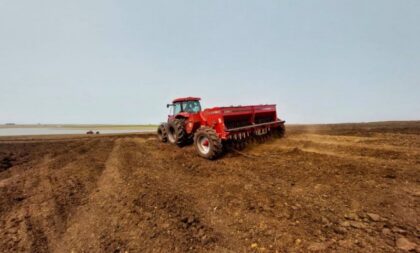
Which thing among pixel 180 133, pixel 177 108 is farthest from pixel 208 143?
pixel 177 108

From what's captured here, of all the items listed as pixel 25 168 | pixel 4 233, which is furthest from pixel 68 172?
pixel 4 233

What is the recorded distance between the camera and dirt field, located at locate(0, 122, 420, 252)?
3756 mm

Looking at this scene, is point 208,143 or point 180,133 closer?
point 208,143

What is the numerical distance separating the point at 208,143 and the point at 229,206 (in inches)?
184

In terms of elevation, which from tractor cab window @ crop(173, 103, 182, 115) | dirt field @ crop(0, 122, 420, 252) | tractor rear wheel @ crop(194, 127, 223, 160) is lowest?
dirt field @ crop(0, 122, 420, 252)

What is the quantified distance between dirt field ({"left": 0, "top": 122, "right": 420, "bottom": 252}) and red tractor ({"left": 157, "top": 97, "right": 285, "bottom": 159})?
123 cm

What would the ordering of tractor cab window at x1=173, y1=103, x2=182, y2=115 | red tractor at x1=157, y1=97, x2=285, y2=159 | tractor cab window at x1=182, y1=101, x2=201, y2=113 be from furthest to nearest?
tractor cab window at x1=173, y1=103, x2=182, y2=115
tractor cab window at x1=182, y1=101, x2=201, y2=113
red tractor at x1=157, y1=97, x2=285, y2=159

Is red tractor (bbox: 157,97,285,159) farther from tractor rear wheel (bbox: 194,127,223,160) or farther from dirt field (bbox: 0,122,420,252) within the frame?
dirt field (bbox: 0,122,420,252)

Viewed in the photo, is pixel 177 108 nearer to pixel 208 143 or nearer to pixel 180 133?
pixel 180 133

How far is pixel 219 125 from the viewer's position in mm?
9445

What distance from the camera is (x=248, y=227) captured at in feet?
13.6

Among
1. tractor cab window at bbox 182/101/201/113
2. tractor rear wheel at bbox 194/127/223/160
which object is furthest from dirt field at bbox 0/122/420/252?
tractor cab window at bbox 182/101/201/113

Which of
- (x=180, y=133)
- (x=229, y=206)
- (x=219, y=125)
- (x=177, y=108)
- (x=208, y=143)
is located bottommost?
(x=229, y=206)

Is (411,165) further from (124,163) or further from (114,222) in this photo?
(124,163)
